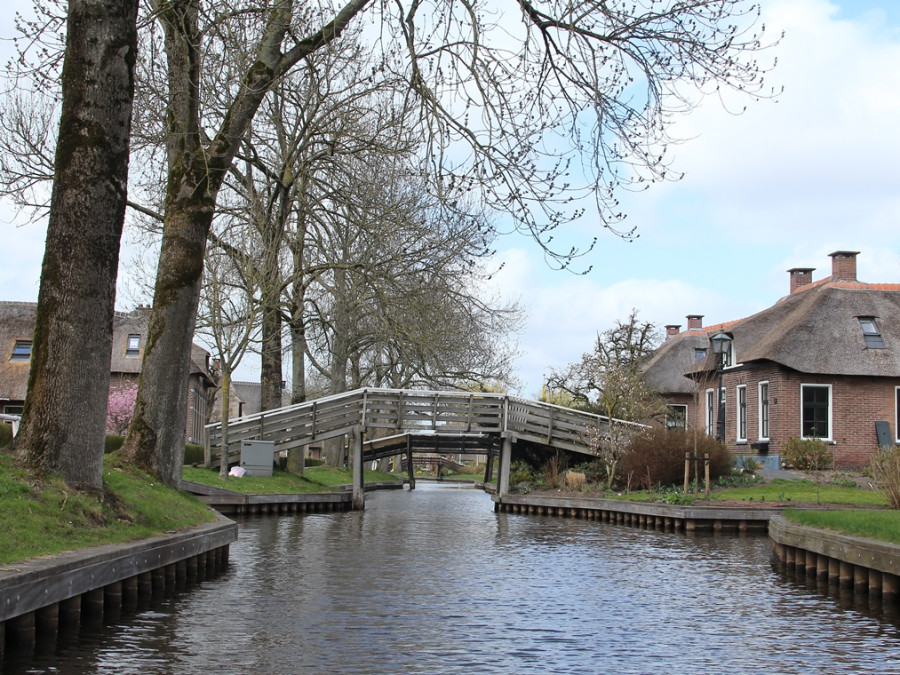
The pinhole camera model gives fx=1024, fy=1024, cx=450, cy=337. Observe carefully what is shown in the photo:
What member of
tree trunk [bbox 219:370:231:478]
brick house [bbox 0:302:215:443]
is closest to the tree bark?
tree trunk [bbox 219:370:231:478]

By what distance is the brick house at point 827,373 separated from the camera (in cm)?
3328

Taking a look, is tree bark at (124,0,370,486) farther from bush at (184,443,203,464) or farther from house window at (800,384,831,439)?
bush at (184,443,203,464)

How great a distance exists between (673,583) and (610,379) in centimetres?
1681

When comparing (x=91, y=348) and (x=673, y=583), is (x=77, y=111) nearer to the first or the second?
(x=91, y=348)

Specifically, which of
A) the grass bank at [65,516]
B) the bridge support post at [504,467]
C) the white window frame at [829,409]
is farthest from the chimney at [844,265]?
the grass bank at [65,516]

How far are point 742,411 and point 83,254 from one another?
3063 cm

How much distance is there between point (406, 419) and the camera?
29578 millimetres

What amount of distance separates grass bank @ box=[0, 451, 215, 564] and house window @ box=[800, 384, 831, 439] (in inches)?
990

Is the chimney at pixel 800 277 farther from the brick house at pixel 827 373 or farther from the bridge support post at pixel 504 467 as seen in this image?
the bridge support post at pixel 504 467

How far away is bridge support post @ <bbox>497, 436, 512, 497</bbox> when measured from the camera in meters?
30.1

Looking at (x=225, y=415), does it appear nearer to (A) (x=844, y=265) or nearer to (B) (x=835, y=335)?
(B) (x=835, y=335)

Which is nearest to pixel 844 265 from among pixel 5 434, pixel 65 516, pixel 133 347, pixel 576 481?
pixel 576 481

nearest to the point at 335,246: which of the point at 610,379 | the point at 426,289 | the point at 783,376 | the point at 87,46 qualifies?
the point at 426,289

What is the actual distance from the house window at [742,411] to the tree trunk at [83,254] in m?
29.7
